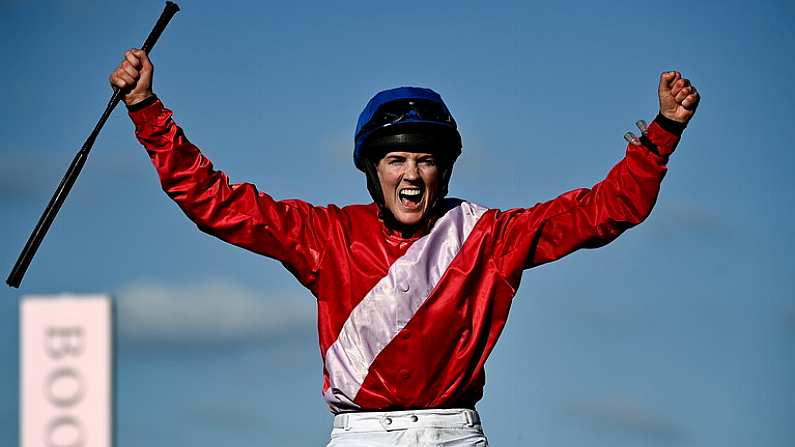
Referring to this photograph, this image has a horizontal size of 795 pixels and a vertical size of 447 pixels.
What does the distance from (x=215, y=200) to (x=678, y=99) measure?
2612 mm

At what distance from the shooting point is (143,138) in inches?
296

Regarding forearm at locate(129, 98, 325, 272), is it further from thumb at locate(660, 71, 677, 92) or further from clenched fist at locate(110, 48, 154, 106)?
thumb at locate(660, 71, 677, 92)

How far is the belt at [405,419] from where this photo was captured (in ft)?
24.5

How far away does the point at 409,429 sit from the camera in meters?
7.46

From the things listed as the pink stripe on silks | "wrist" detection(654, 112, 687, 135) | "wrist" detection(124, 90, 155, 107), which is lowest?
the pink stripe on silks

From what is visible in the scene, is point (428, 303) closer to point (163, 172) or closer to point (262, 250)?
point (262, 250)

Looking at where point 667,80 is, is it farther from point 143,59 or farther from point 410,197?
point 143,59

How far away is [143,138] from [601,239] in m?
2.60

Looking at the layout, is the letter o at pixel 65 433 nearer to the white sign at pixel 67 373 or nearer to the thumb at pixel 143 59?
the white sign at pixel 67 373

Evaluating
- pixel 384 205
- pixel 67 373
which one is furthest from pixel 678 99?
pixel 67 373

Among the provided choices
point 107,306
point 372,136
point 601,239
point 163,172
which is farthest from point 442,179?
point 107,306

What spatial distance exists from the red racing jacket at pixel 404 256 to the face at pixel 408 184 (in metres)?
0.17

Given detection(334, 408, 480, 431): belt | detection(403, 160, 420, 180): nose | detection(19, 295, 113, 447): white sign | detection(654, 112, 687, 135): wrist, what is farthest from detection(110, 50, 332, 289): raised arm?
detection(19, 295, 113, 447): white sign

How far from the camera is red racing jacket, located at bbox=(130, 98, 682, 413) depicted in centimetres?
754
